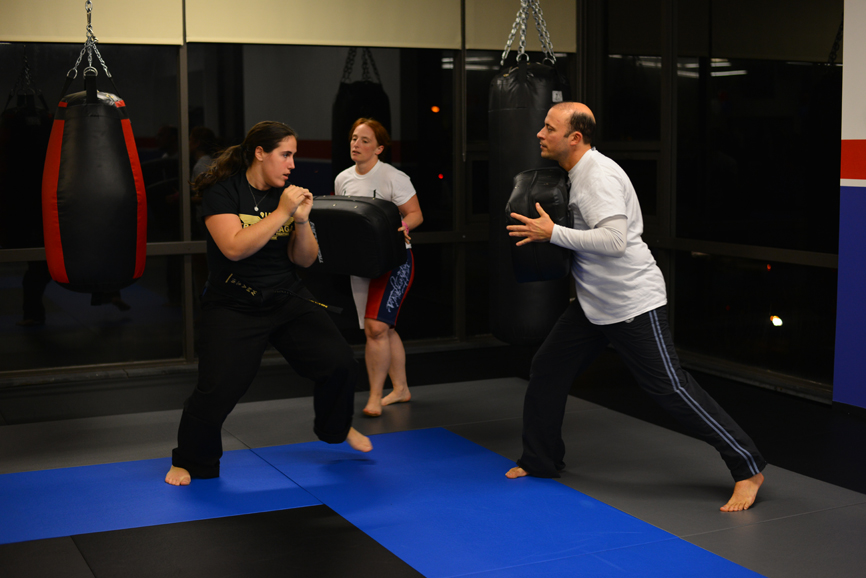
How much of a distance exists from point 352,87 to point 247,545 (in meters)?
3.86

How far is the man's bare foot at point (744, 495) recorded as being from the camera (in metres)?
3.24

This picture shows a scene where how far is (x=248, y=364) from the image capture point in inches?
137

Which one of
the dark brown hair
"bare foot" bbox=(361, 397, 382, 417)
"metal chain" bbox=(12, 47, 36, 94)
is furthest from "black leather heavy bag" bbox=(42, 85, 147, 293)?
"metal chain" bbox=(12, 47, 36, 94)

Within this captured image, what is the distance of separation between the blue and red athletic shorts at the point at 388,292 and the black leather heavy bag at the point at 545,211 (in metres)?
1.19

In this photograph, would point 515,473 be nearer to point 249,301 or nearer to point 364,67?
point 249,301

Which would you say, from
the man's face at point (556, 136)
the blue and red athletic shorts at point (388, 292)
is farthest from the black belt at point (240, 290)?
the man's face at point (556, 136)

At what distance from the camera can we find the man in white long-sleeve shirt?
322cm

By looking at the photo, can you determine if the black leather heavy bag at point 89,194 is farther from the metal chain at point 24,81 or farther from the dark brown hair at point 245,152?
the metal chain at point 24,81

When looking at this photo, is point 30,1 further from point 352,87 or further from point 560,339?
point 560,339

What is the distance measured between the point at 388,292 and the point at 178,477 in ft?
4.63

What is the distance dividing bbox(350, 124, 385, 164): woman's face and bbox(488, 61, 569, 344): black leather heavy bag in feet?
2.56

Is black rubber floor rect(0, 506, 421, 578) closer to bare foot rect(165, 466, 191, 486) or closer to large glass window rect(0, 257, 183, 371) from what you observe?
bare foot rect(165, 466, 191, 486)

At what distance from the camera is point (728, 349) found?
19.2ft

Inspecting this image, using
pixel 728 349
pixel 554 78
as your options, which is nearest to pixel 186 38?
→ pixel 554 78
